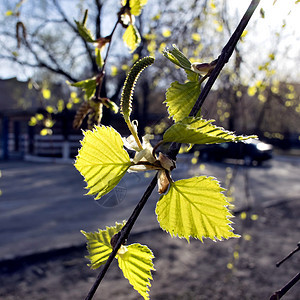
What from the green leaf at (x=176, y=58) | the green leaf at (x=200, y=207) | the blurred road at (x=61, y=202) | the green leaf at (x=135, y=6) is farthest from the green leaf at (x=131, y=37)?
the blurred road at (x=61, y=202)

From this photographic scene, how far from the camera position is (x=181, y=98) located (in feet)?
1.23

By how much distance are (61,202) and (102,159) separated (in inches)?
270

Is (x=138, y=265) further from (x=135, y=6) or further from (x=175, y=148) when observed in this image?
(x=135, y=6)

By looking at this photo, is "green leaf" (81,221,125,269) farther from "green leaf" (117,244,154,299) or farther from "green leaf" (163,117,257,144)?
"green leaf" (163,117,257,144)

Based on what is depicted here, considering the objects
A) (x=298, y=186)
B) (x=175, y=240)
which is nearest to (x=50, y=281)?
(x=175, y=240)

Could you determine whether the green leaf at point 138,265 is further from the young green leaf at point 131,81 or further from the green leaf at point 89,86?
the green leaf at point 89,86

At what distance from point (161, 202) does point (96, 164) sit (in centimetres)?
7

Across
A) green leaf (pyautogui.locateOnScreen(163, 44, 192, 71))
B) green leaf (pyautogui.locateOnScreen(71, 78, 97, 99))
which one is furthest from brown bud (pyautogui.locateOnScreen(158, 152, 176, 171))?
green leaf (pyautogui.locateOnScreen(71, 78, 97, 99))

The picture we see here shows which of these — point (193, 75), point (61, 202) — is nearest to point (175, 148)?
point (193, 75)

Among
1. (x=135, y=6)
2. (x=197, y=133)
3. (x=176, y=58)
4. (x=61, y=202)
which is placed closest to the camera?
(x=197, y=133)

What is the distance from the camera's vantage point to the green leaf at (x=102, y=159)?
296 millimetres

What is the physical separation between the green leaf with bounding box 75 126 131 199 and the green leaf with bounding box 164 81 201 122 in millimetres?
94

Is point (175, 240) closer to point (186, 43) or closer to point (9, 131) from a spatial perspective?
point (186, 43)

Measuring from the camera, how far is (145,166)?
294 millimetres
